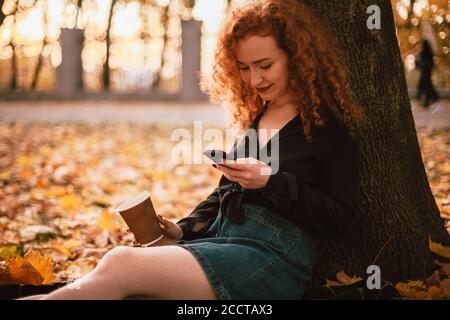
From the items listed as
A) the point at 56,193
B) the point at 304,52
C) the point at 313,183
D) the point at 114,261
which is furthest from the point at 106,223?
the point at 304,52

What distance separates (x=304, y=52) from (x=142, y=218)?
921 mm

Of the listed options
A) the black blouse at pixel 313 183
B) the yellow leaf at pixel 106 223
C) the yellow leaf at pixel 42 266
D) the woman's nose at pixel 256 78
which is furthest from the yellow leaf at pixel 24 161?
the woman's nose at pixel 256 78

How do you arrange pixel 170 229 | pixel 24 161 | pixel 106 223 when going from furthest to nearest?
pixel 24 161
pixel 106 223
pixel 170 229

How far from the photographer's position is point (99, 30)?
18047 millimetres

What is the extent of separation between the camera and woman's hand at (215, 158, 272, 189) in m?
1.80

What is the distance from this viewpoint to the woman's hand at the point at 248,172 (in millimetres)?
1798

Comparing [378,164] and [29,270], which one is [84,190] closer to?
[29,270]

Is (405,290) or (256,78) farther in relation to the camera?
(405,290)

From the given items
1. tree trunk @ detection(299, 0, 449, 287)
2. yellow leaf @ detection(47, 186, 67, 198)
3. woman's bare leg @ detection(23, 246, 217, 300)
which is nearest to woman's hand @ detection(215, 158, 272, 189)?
woman's bare leg @ detection(23, 246, 217, 300)

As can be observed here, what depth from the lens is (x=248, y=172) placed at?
180cm

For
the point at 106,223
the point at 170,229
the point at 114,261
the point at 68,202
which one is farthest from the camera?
the point at 68,202

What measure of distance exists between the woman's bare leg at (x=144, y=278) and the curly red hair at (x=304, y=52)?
0.68 metres

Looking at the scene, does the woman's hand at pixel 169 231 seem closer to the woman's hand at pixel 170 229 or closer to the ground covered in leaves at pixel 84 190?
the woman's hand at pixel 170 229
